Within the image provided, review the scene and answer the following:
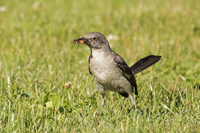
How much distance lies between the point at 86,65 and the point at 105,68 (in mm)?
1915

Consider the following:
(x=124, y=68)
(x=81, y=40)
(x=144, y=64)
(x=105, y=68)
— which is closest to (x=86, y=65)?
(x=144, y=64)

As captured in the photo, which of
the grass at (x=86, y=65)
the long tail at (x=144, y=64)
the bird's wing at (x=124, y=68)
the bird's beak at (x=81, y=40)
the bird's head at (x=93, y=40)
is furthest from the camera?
the long tail at (x=144, y=64)

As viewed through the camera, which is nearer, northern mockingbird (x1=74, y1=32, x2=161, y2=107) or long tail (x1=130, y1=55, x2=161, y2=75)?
northern mockingbird (x1=74, y1=32, x2=161, y2=107)

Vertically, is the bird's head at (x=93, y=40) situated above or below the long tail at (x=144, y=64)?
above

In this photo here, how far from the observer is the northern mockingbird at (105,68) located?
13.8ft

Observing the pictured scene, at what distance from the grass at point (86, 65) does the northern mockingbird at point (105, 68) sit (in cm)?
20

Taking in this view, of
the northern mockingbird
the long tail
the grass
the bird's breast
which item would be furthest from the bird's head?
the long tail

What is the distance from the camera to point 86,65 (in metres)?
6.11

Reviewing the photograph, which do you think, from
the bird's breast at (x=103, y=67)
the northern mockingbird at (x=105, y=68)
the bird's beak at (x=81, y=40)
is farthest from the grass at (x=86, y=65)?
the bird's beak at (x=81, y=40)

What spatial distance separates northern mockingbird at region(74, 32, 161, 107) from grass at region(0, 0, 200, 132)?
20 cm

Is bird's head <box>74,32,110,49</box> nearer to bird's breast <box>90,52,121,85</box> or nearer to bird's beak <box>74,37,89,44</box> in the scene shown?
bird's beak <box>74,37,89,44</box>

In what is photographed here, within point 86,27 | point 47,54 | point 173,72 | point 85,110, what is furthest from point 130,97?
point 86,27

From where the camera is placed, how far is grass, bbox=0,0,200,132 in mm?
3695

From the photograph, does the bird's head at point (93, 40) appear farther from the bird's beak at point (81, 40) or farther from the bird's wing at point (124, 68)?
the bird's wing at point (124, 68)
